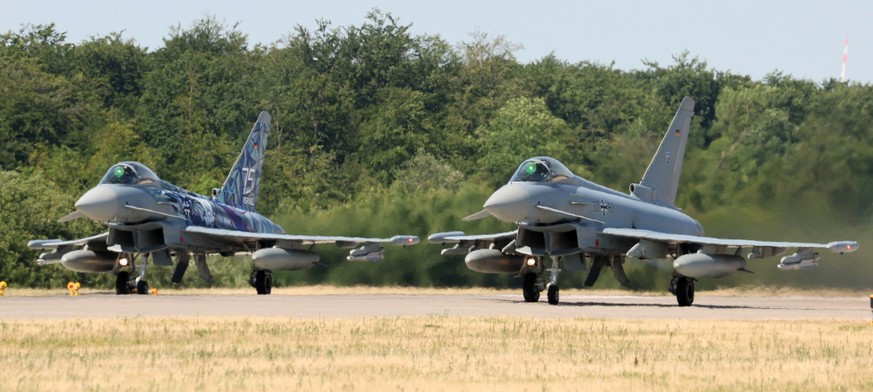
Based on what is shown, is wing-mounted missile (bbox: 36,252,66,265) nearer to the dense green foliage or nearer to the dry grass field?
the dense green foliage

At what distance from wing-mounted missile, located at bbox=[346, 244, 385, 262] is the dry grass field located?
432 inches

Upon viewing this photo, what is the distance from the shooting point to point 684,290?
29469 mm

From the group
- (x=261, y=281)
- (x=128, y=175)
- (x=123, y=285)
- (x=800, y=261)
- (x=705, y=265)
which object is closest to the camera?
(x=800, y=261)

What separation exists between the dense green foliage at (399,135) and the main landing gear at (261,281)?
550cm

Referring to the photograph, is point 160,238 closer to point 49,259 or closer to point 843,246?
point 49,259

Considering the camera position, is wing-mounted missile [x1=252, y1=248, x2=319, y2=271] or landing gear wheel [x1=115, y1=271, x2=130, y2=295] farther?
wing-mounted missile [x1=252, y1=248, x2=319, y2=271]

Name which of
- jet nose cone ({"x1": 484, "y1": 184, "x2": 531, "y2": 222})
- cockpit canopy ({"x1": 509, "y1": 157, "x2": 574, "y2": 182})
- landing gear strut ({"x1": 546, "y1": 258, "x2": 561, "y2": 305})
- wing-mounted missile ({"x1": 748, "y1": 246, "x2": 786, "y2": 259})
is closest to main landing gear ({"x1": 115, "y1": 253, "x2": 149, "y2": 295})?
jet nose cone ({"x1": 484, "y1": 184, "x2": 531, "y2": 222})

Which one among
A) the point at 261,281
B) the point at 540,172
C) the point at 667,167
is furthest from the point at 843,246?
the point at 261,281

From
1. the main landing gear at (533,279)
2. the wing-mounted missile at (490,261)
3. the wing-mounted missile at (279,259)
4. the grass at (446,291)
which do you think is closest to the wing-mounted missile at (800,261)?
the main landing gear at (533,279)

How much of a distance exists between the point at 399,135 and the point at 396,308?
157ft

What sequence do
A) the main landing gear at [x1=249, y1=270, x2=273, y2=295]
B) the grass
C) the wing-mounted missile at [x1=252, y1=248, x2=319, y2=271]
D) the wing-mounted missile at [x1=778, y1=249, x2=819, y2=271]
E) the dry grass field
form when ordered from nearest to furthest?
1. the dry grass field
2. the wing-mounted missile at [x1=778, y1=249, x2=819, y2=271]
3. the wing-mounted missile at [x1=252, y1=248, x2=319, y2=271]
4. the main landing gear at [x1=249, y1=270, x2=273, y2=295]
5. the grass

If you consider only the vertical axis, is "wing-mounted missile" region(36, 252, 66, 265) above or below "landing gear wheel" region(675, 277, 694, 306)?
above

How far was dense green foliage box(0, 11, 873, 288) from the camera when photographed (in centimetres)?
3834

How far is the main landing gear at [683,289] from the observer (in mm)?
29453
